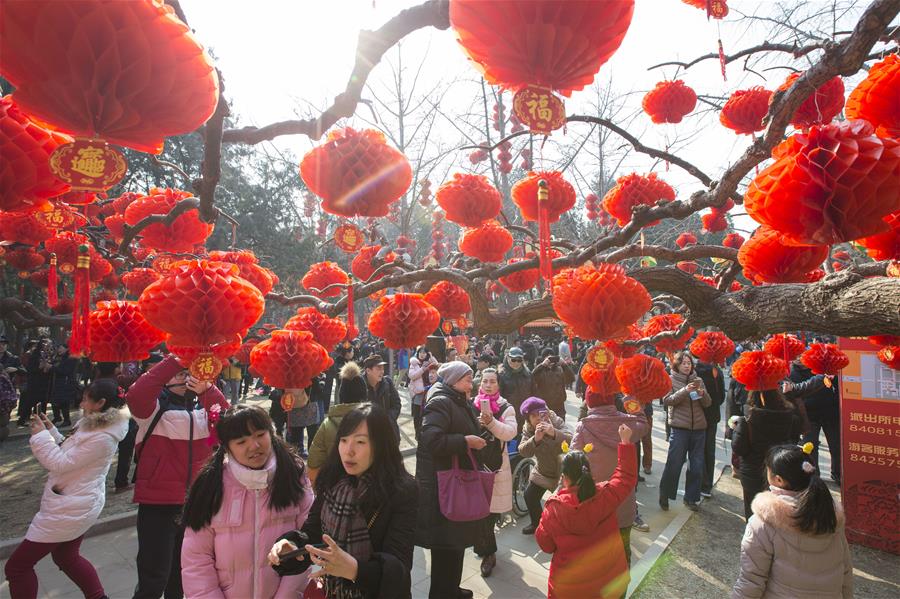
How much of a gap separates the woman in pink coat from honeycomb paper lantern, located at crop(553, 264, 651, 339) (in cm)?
178

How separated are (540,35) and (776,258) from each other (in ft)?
6.65

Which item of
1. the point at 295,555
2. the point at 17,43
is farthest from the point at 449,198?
the point at 17,43

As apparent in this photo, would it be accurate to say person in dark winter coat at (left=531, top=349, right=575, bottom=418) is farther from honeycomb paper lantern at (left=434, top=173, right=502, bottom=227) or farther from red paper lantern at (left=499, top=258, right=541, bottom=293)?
honeycomb paper lantern at (left=434, top=173, right=502, bottom=227)

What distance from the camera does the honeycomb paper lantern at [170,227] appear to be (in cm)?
312

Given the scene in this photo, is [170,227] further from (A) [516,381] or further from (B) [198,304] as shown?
(A) [516,381]

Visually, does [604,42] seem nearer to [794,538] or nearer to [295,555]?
[295,555]

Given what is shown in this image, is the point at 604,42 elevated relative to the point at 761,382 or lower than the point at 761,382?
elevated

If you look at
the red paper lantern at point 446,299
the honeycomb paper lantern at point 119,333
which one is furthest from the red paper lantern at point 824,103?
the honeycomb paper lantern at point 119,333

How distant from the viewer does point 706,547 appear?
4.77 metres

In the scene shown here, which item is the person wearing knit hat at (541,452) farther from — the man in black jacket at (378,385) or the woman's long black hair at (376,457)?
the woman's long black hair at (376,457)

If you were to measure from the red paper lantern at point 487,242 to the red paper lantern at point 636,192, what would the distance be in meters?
1.09

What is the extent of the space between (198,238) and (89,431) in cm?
162

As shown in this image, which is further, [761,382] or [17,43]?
[761,382]

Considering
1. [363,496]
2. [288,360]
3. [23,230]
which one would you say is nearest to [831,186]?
[363,496]
